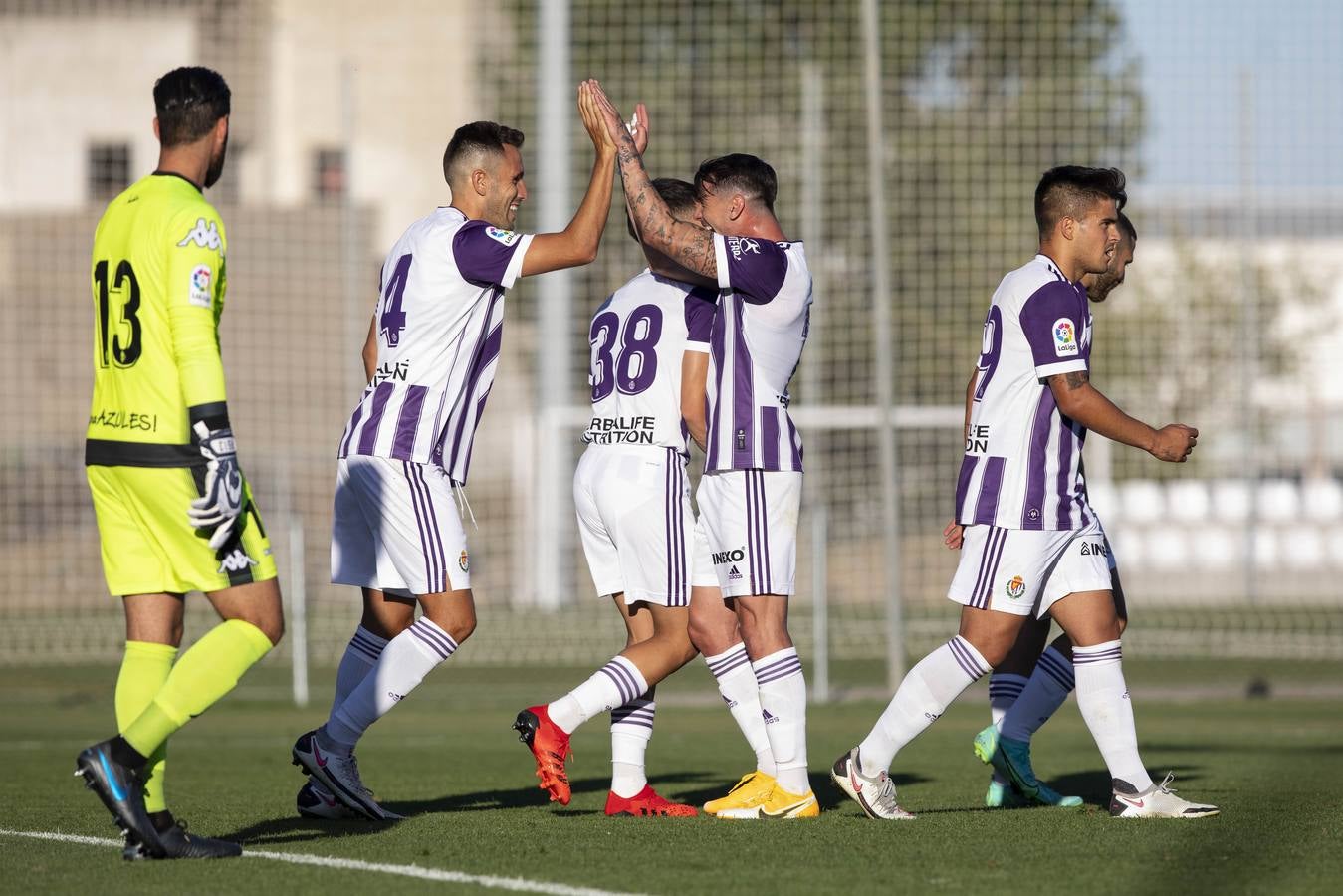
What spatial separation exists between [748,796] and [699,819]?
26 cm

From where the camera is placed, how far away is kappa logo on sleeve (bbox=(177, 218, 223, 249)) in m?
5.35

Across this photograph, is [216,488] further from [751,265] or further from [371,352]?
[751,265]

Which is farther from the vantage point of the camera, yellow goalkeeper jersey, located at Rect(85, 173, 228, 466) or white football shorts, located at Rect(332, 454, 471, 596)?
white football shorts, located at Rect(332, 454, 471, 596)

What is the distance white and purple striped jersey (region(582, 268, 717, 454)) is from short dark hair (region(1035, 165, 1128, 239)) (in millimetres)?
1323

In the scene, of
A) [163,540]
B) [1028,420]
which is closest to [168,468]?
[163,540]

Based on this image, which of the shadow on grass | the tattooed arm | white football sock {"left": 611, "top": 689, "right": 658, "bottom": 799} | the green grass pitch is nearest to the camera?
the green grass pitch

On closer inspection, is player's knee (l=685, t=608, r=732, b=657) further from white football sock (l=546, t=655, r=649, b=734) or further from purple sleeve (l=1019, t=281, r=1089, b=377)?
purple sleeve (l=1019, t=281, r=1089, b=377)

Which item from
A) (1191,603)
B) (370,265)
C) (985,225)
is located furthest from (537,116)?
(1191,603)

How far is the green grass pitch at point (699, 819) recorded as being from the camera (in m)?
5.16

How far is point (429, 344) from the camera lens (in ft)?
21.9

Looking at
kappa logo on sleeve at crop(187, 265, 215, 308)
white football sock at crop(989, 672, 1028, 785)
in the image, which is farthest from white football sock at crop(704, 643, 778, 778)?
kappa logo on sleeve at crop(187, 265, 215, 308)

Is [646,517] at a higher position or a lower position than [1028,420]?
lower

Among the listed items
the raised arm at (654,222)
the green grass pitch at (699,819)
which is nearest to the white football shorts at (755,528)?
the raised arm at (654,222)

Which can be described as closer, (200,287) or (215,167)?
(200,287)
